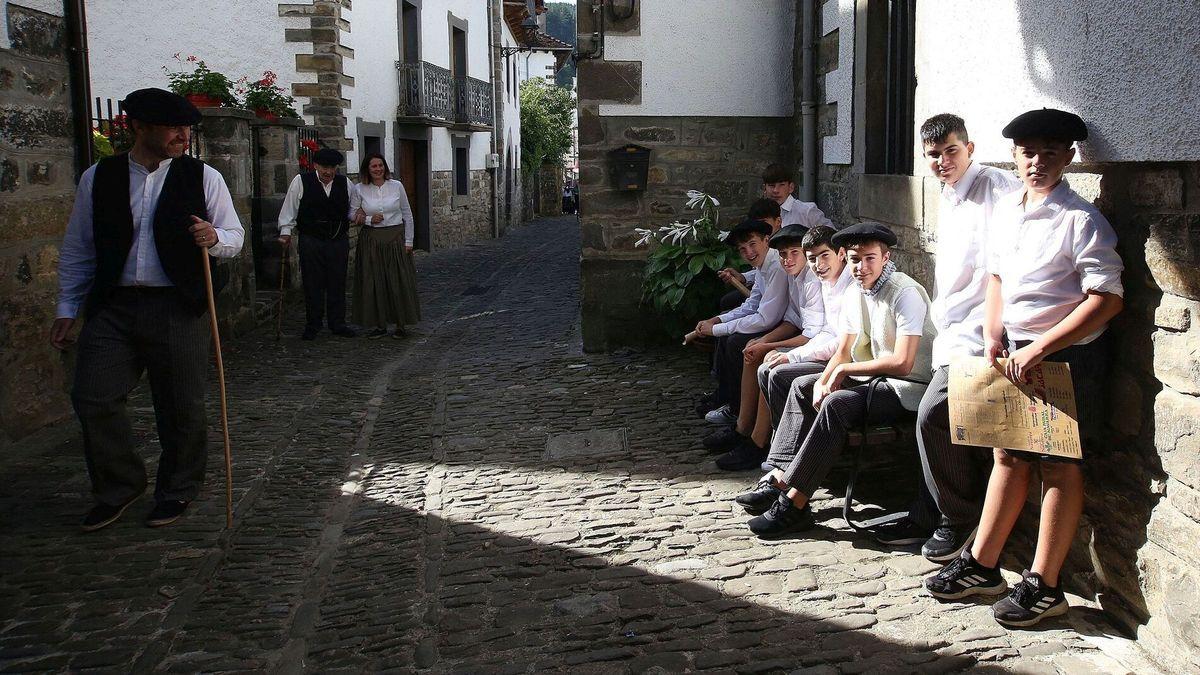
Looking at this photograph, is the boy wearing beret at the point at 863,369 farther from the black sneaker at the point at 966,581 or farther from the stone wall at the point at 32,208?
the stone wall at the point at 32,208

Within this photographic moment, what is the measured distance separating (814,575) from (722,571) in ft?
1.13

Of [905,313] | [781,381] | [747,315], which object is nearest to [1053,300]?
[905,313]

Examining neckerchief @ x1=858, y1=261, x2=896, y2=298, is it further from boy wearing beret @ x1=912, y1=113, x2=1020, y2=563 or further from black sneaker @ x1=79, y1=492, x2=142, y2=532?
black sneaker @ x1=79, y1=492, x2=142, y2=532

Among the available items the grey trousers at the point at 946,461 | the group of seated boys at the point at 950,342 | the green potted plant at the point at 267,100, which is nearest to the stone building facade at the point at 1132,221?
the group of seated boys at the point at 950,342

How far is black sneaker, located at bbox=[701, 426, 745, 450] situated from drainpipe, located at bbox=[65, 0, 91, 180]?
4258 millimetres

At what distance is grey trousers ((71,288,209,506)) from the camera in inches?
190

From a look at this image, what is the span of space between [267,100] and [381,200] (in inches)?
138

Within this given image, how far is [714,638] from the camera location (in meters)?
3.63

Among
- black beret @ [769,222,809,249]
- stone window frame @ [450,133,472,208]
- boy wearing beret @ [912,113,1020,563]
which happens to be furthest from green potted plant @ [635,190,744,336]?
stone window frame @ [450,133,472,208]

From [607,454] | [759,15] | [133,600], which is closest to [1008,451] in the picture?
[607,454]

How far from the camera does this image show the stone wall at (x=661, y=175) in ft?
29.3

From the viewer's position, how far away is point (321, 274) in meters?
10.2

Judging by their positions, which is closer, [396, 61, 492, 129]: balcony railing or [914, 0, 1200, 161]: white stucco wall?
[914, 0, 1200, 161]: white stucco wall

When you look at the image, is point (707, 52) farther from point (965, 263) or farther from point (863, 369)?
point (965, 263)
